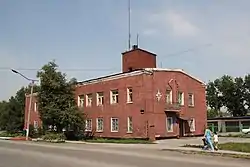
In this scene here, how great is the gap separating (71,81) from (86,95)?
3.64m

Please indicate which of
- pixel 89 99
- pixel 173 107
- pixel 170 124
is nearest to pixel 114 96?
pixel 89 99

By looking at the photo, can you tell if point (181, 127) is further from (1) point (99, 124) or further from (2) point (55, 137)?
(2) point (55, 137)

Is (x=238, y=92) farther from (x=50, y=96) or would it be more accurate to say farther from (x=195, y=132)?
(x=50, y=96)

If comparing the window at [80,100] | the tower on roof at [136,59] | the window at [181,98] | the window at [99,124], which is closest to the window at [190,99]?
the window at [181,98]

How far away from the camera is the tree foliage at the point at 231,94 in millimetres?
97581

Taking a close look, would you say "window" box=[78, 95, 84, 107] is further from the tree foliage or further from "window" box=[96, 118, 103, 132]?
the tree foliage

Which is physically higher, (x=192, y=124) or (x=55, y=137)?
(x=192, y=124)

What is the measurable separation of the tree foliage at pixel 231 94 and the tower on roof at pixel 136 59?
185 ft

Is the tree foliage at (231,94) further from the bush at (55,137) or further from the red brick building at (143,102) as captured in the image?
the bush at (55,137)

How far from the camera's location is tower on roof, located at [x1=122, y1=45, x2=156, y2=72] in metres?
46.6

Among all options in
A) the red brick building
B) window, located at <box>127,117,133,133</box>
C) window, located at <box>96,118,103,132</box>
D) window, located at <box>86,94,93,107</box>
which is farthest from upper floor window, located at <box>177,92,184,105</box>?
window, located at <box>86,94,93,107</box>

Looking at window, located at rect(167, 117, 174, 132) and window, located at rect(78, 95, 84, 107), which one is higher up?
window, located at rect(78, 95, 84, 107)

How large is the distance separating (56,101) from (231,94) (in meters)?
66.2

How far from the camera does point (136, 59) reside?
153 ft
